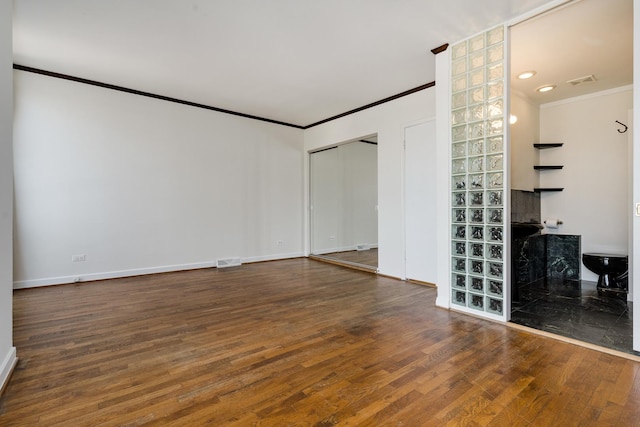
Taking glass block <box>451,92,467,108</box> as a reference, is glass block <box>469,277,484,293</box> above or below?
below

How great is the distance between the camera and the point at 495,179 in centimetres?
298

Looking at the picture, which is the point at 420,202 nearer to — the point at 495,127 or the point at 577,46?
the point at 495,127

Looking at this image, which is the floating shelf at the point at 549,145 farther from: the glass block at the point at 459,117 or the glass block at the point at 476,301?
the glass block at the point at 476,301

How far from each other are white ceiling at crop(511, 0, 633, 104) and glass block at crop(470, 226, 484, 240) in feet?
6.37

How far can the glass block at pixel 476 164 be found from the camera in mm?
3082

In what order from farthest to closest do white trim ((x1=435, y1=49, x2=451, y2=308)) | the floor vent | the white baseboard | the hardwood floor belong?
the floor vent < white trim ((x1=435, y1=49, x2=451, y2=308)) < the white baseboard < the hardwood floor

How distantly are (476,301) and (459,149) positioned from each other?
157cm

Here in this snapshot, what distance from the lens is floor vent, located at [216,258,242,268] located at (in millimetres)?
5637

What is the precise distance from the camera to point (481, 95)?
122 inches

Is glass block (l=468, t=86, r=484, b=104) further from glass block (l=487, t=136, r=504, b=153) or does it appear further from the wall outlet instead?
the wall outlet

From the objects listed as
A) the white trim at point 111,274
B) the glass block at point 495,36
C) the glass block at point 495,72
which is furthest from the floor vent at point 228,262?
the glass block at point 495,36

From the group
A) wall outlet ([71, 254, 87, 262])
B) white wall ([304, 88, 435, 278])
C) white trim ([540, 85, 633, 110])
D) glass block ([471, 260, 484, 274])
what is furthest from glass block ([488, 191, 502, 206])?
wall outlet ([71, 254, 87, 262])

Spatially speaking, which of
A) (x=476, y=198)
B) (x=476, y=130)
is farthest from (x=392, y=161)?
(x=476, y=198)

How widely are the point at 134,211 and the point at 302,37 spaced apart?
3638mm
